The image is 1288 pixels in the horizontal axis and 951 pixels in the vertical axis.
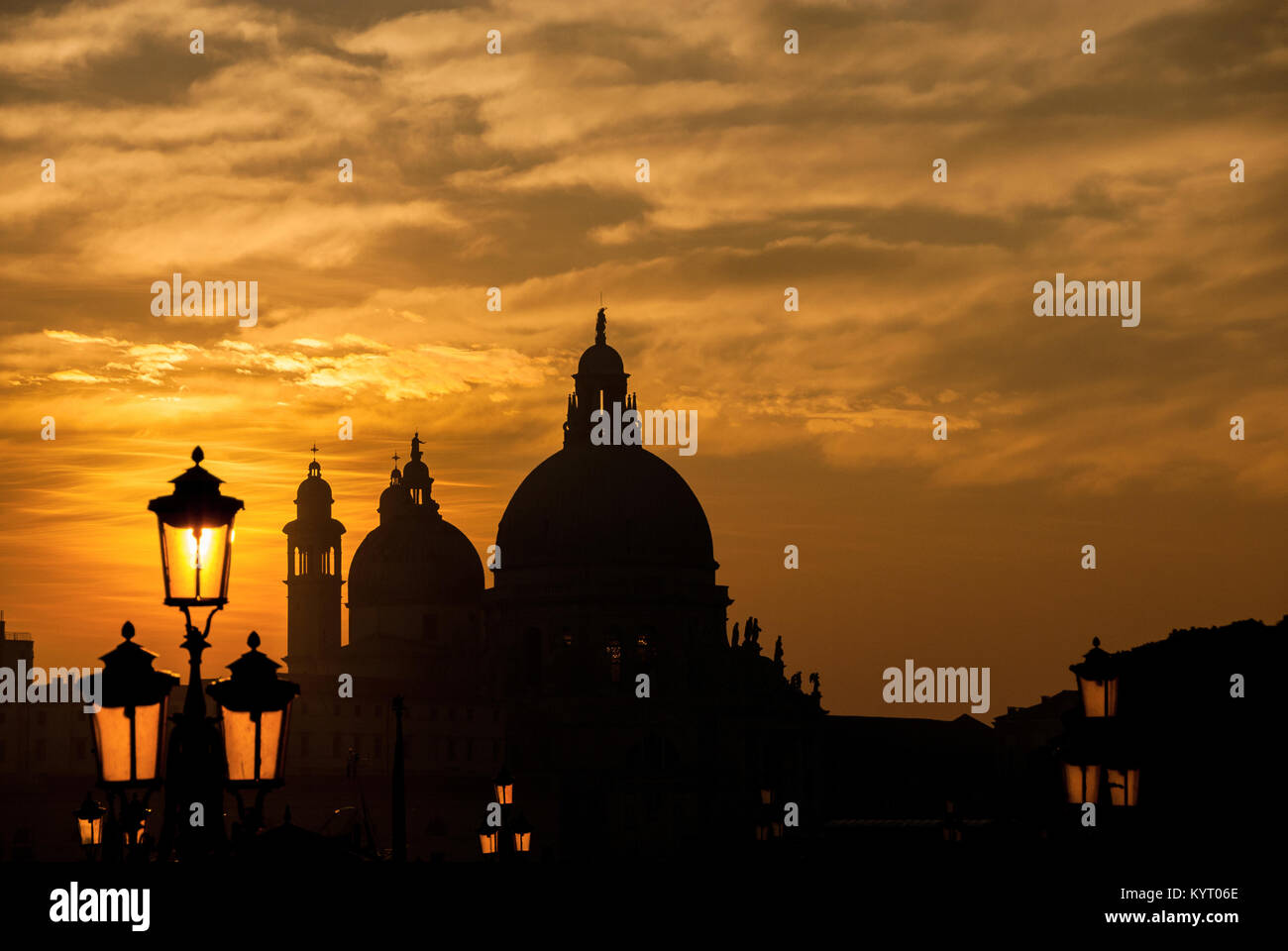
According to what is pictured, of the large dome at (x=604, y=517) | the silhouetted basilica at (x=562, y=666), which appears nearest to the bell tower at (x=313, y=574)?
the silhouetted basilica at (x=562, y=666)

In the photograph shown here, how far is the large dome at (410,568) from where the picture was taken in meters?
119

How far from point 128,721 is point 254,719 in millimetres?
899

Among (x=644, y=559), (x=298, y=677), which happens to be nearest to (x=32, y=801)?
(x=298, y=677)

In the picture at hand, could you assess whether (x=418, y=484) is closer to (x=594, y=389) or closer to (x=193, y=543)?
(x=594, y=389)

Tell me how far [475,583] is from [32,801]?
39376 mm

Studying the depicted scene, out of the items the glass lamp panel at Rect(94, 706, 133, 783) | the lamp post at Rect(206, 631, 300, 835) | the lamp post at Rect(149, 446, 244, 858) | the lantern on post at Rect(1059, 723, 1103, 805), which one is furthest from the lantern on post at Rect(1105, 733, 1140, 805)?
the glass lamp panel at Rect(94, 706, 133, 783)

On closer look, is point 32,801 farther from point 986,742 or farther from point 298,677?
point 986,742

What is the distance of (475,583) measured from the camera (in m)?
121

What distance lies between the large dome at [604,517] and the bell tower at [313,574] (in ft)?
34.0

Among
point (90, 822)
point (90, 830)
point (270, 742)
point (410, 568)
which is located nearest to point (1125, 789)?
point (270, 742)

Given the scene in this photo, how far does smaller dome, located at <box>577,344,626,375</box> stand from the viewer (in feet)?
382

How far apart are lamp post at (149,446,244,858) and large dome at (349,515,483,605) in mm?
105373
